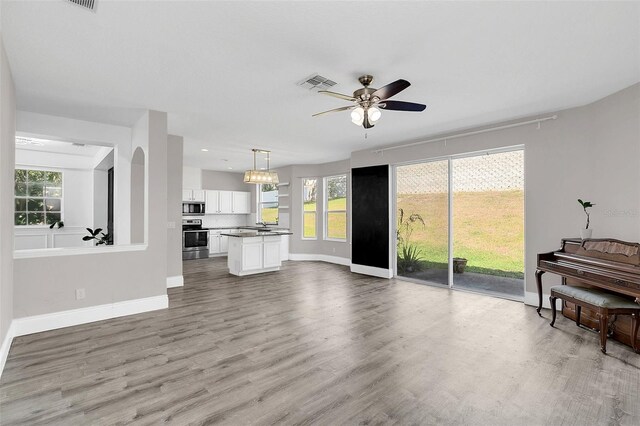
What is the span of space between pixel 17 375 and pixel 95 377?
2.16ft

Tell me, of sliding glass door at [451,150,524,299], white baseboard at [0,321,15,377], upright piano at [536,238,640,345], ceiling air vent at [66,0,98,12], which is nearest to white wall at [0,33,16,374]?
white baseboard at [0,321,15,377]

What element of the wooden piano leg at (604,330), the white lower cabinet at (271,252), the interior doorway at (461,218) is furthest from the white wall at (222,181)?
the wooden piano leg at (604,330)

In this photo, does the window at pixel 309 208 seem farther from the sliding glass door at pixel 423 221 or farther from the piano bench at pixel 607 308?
the piano bench at pixel 607 308

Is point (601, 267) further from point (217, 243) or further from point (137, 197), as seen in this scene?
point (217, 243)

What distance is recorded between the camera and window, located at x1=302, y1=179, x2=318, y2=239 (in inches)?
344

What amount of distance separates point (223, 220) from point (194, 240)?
1.47m

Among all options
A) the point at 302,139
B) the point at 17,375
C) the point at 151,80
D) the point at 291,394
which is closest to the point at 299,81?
the point at 151,80

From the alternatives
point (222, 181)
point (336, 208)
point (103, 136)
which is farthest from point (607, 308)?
point (222, 181)

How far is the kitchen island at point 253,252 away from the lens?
6379 mm

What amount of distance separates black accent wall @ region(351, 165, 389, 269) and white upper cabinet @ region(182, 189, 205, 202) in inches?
195

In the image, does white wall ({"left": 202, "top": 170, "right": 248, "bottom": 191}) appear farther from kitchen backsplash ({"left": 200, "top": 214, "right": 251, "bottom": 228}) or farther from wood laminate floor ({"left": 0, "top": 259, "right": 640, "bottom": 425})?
wood laminate floor ({"left": 0, "top": 259, "right": 640, "bottom": 425})

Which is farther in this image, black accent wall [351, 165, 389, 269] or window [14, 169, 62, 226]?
window [14, 169, 62, 226]

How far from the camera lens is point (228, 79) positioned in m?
3.11

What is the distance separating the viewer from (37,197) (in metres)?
6.77
